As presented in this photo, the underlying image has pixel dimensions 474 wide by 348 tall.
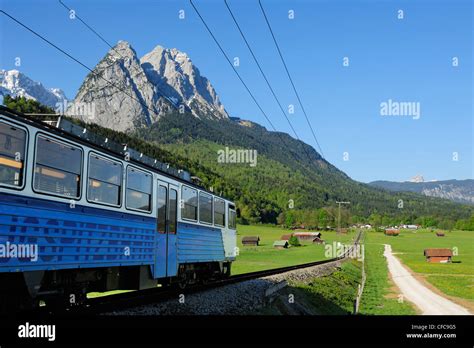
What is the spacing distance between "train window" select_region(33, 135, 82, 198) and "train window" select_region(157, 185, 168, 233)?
4.64 m

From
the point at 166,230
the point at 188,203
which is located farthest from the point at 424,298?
the point at 166,230

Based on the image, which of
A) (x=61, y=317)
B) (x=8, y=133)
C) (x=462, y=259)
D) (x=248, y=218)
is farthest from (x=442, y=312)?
(x=248, y=218)

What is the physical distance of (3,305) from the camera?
978 centimetres

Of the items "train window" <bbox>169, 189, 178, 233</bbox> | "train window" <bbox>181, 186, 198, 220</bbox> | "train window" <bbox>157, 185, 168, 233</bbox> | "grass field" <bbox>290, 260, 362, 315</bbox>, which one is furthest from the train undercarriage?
"grass field" <bbox>290, 260, 362, 315</bbox>

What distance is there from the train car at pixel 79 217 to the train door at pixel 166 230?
1.2 inches

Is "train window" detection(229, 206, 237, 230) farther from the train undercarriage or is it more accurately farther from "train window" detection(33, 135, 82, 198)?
"train window" detection(33, 135, 82, 198)

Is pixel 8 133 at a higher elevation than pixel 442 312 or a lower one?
higher

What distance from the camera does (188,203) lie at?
1819 cm

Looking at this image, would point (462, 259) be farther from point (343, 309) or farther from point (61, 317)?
point (61, 317)

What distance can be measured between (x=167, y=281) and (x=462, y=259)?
85874mm

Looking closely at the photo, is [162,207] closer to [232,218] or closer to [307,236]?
[232,218]

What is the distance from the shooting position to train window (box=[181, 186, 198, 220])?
17.7 m

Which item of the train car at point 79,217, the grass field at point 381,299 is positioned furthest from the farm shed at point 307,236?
the train car at point 79,217

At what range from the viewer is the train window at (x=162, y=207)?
51.5ft
